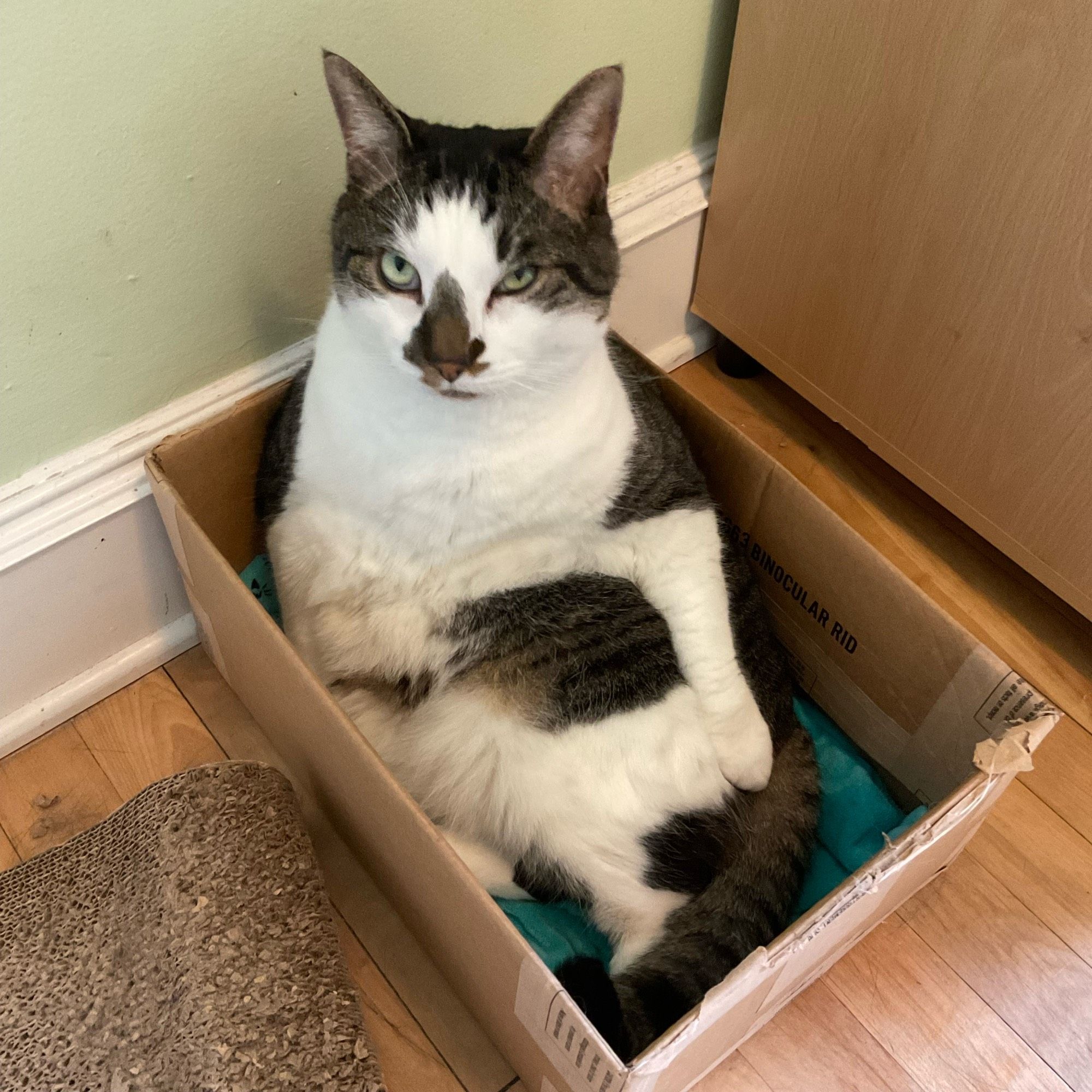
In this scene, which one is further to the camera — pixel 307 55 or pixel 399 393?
pixel 307 55

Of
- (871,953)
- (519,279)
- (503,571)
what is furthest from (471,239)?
(871,953)

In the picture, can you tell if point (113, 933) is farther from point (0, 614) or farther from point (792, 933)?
point (792, 933)

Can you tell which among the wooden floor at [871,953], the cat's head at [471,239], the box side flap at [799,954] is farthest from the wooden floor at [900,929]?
the cat's head at [471,239]

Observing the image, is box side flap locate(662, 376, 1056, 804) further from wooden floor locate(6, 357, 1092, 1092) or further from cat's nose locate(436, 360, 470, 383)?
cat's nose locate(436, 360, 470, 383)

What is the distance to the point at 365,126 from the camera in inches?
33.5

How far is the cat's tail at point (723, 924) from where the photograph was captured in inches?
34.3

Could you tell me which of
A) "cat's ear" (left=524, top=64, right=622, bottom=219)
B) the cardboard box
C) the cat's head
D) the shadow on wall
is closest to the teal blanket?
the cardboard box

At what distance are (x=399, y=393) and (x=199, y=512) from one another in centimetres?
44

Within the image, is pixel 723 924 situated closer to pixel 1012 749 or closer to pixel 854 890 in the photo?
pixel 854 890

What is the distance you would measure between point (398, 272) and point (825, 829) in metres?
0.88

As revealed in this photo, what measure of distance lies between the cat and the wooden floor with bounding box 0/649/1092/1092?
0.64 ft

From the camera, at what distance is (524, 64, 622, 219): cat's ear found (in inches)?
31.8

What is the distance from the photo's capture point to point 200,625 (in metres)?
1.34

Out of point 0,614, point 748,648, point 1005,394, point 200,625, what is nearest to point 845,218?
point 1005,394
